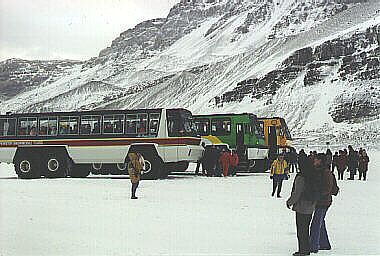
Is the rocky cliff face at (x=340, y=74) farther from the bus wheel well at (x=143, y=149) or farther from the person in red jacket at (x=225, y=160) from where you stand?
the bus wheel well at (x=143, y=149)

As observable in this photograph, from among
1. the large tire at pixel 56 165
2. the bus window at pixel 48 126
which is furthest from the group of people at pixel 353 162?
the bus window at pixel 48 126

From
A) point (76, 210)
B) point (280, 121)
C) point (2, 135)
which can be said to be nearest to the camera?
point (76, 210)

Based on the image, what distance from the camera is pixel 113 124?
25.0m

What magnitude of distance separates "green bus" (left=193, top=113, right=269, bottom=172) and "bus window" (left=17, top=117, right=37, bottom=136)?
9.28m

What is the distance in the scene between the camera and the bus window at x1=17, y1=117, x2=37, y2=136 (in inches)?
1022

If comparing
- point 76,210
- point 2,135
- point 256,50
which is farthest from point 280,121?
point 256,50

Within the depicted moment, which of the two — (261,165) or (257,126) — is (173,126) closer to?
(257,126)

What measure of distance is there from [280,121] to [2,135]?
17525 millimetres

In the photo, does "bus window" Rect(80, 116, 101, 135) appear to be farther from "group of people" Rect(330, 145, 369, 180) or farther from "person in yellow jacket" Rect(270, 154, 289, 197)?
"group of people" Rect(330, 145, 369, 180)

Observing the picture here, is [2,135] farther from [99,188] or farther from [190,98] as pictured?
[190,98]

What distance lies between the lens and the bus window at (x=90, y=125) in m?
25.2

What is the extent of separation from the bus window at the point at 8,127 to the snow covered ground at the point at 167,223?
8.20 m

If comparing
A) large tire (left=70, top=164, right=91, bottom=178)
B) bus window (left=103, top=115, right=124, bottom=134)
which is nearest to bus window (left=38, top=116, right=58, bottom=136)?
large tire (left=70, top=164, right=91, bottom=178)

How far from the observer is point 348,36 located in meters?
119
